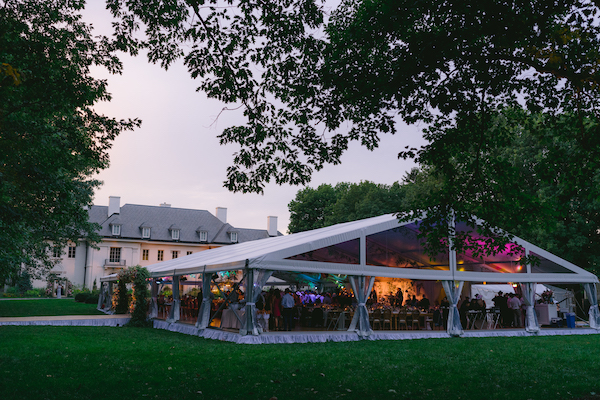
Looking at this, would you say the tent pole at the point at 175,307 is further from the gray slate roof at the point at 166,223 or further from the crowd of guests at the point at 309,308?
the gray slate roof at the point at 166,223

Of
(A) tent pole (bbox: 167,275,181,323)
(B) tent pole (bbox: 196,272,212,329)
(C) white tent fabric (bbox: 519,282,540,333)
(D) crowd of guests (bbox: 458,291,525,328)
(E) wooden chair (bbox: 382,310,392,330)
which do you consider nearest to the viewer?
(B) tent pole (bbox: 196,272,212,329)

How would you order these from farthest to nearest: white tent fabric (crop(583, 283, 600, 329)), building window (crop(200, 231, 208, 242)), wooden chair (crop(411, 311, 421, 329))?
building window (crop(200, 231, 208, 242))
white tent fabric (crop(583, 283, 600, 329))
wooden chair (crop(411, 311, 421, 329))

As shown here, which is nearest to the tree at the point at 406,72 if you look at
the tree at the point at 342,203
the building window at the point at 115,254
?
the tree at the point at 342,203

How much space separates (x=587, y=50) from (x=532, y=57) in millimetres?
708

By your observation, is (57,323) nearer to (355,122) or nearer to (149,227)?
(355,122)

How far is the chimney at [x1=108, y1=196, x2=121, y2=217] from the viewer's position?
4938 centimetres

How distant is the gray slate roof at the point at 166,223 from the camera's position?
160ft

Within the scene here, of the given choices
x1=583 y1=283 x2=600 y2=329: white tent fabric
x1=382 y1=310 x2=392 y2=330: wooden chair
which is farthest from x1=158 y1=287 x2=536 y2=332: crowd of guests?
x1=583 y1=283 x2=600 y2=329: white tent fabric

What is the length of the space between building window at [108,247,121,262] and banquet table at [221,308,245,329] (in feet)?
118

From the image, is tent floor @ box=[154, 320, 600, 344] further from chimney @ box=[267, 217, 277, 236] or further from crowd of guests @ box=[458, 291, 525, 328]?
chimney @ box=[267, 217, 277, 236]

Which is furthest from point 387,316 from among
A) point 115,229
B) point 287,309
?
point 115,229

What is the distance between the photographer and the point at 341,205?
41844 mm

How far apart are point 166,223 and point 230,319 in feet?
129

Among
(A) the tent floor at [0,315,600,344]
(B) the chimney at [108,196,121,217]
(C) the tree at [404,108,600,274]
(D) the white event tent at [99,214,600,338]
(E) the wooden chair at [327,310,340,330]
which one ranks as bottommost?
(A) the tent floor at [0,315,600,344]
